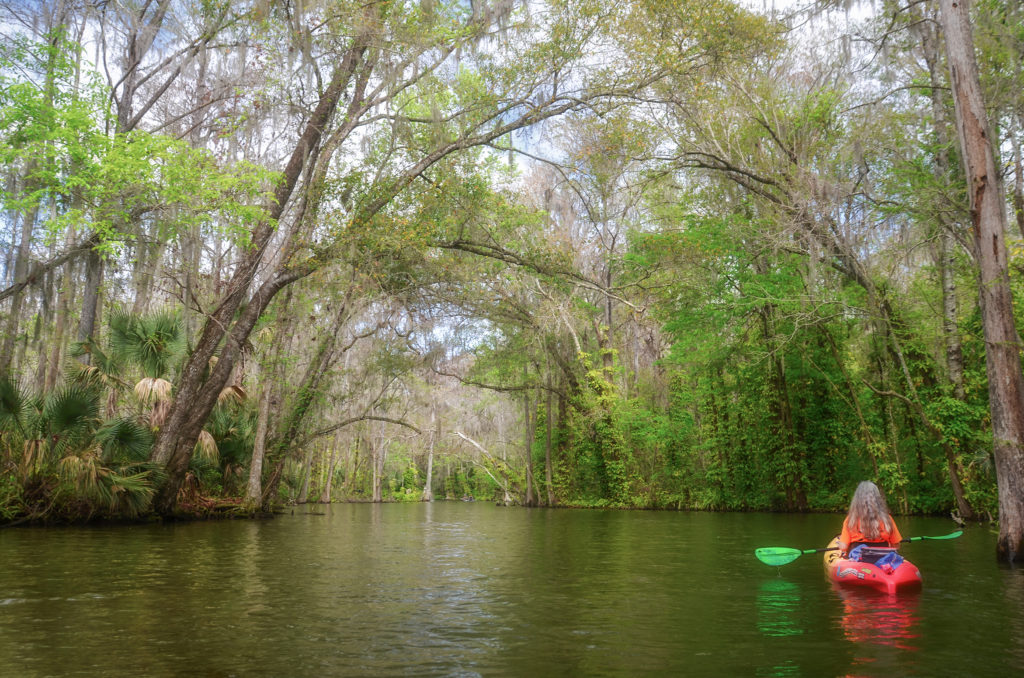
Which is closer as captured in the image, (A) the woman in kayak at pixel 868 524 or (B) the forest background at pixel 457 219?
(A) the woman in kayak at pixel 868 524

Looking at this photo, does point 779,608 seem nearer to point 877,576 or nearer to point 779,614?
point 779,614

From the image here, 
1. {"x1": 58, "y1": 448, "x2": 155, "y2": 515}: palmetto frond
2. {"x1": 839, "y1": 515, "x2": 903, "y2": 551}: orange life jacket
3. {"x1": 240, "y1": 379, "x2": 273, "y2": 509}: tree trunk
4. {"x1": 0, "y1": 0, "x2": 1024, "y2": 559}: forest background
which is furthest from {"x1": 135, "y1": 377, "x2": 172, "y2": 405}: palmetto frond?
{"x1": 839, "y1": 515, "x2": 903, "y2": 551}: orange life jacket

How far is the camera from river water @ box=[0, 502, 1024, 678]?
4105 mm

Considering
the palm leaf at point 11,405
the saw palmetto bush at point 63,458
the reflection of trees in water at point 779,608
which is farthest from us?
the saw palmetto bush at point 63,458

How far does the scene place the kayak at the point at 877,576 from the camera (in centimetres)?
679

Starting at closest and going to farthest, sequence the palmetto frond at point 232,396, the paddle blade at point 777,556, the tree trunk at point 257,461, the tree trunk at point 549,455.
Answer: the paddle blade at point 777,556, the palmetto frond at point 232,396, the tree trunk at point 257,461, the tree trunk at point 549,455

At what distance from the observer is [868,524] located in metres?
7.45

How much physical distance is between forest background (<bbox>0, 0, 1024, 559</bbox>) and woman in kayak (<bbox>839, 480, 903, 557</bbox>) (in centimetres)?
199

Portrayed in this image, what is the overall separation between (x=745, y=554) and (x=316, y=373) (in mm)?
14337

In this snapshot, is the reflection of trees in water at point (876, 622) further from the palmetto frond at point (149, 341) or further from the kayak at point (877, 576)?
the palmetto frond at point (149, 341)

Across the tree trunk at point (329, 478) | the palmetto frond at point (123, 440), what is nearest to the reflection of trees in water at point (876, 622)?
the palmetto frond at point (123, 440)

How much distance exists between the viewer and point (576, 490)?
3059cm

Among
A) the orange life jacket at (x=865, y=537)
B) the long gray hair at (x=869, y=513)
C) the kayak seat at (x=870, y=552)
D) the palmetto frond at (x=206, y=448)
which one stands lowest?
the kayak seat at (x=870, y=552)

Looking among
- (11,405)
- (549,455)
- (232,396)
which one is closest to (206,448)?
(232,396)
